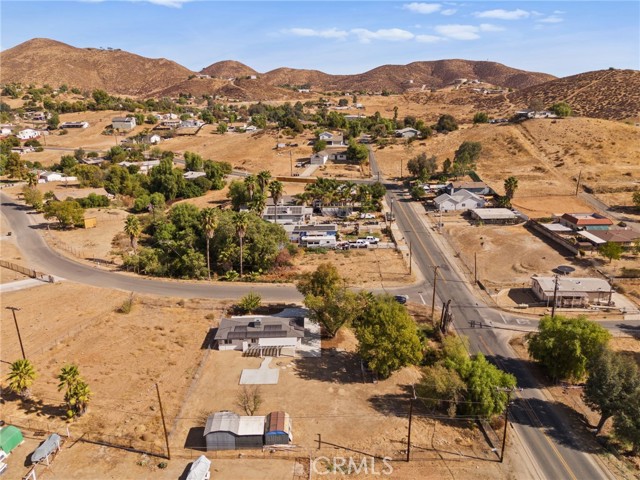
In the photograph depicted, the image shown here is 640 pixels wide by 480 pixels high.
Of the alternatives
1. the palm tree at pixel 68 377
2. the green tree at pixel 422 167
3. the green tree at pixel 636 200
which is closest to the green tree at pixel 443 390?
the palm tree at pixel 68 377

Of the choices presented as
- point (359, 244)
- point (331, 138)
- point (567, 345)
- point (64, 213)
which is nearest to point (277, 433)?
point (567, 345)

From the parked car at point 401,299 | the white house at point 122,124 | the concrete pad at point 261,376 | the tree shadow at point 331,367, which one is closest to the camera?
the concrete pad at point 261,376

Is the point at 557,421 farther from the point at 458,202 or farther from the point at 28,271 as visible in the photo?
the point at 28,271

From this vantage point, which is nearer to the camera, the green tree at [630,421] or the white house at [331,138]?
the green tree at [630,421]

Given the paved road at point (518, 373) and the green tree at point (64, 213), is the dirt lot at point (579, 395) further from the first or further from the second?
the green tree at point (64, 213)

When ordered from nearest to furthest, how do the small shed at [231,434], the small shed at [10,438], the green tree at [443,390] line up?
the small shed at [10,438] < the small shed at [231,434] < the green tree at [443,390]
